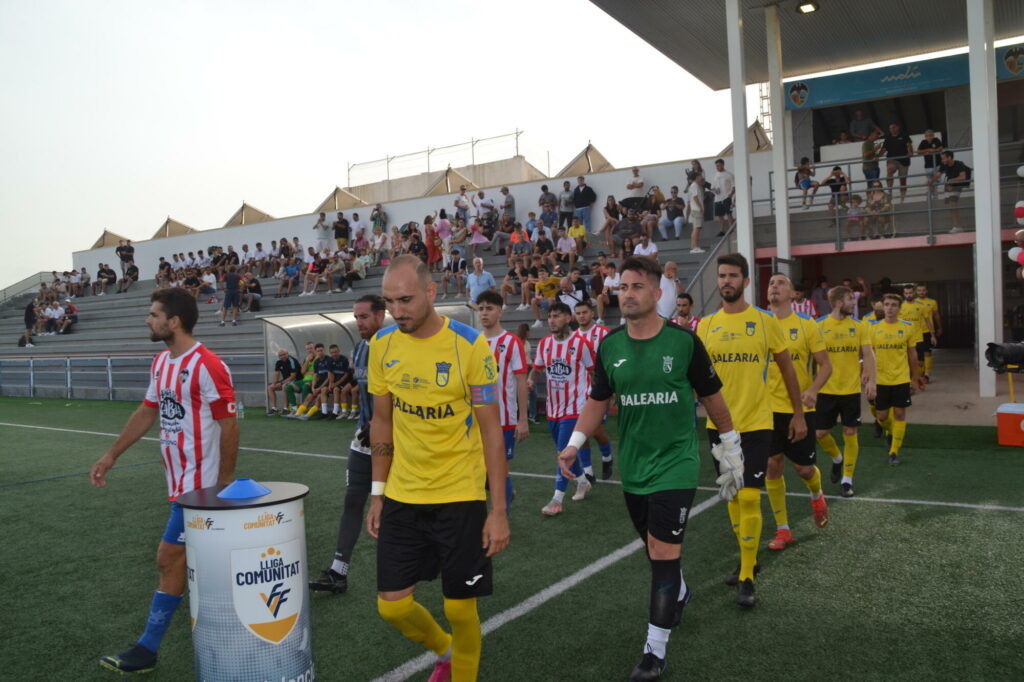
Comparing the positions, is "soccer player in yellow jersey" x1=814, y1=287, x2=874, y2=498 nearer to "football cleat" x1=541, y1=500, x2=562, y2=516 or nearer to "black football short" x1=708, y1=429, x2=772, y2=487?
"football cleat" x1=541, y1=500, x2=562, y2=516

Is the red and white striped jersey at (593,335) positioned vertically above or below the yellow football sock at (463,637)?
above

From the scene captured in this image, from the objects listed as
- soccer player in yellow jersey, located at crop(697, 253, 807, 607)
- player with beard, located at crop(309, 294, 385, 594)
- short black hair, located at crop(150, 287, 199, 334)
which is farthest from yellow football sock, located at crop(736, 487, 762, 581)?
short black hair, located at crop(150, 287, 199, 334)

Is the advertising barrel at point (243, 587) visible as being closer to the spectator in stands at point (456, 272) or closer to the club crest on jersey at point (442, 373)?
the club crest on jersey at point (442, 373)

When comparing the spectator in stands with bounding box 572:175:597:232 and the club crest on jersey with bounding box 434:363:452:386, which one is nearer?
the club crest on jersey with bounding box 434:363:452:386

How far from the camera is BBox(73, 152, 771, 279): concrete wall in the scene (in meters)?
22.6

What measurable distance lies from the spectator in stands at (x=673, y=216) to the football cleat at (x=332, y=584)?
16194 mm

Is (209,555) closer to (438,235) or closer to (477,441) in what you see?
(477,441)

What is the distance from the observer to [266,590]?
3664 mm

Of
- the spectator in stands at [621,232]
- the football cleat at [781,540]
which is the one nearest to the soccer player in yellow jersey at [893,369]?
the football cleat at [781,540]

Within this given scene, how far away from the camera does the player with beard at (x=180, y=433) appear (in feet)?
14.5

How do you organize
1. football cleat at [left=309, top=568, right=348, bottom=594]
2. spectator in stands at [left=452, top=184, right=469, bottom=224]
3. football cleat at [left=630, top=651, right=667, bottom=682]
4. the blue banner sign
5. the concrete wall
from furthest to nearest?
spectator in stands at [left=452, top=184, right=469, bottom=224] → the concrete wall → the blue banner sign → football cleat at [left=309, top=568, right=348, bottom=594] → football cleat at [left=630, top=651, right=667, bottom=682]

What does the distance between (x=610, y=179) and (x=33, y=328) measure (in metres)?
23.8

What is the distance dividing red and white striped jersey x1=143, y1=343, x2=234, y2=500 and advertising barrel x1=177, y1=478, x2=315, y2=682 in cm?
76

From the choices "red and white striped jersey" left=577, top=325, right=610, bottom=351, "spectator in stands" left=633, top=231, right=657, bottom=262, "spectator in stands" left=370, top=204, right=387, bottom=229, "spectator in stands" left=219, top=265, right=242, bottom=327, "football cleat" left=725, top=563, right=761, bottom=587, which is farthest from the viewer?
"spectator in stands" left=370, top=204, right=387, bottom=229
